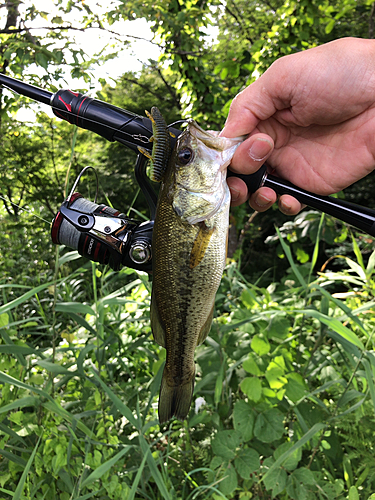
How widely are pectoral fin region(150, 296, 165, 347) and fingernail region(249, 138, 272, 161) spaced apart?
0.62m

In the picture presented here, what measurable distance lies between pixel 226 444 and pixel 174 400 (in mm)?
624

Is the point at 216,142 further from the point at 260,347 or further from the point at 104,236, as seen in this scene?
the point at 260,347

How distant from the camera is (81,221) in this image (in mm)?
1385

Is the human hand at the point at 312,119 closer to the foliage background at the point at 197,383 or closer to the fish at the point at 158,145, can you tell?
the fish at the point at 158,145

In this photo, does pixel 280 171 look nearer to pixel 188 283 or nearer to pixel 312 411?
pixel 188 283

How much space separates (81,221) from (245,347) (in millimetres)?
1268

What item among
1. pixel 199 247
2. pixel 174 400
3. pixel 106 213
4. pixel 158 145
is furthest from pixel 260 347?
pixel 158 145

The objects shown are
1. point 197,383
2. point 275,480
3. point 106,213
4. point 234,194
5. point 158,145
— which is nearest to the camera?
point 158,145

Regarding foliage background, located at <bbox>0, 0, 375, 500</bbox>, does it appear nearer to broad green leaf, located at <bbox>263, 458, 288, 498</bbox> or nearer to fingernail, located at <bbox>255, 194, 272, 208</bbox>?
broad green leaf, located at <bbox>263, 458, 288, 498</bbox>

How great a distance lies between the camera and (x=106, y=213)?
1.45 metres

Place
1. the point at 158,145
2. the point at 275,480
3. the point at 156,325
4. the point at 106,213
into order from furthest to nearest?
the point at 275,480 → the point at 106,213 → the point at 156,325 → the point at 158,145

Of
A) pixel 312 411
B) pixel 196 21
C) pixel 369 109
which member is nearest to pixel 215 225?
pixel 369 109

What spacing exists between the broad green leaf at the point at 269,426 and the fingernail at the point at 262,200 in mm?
980

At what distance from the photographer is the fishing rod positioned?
53.0 inches
